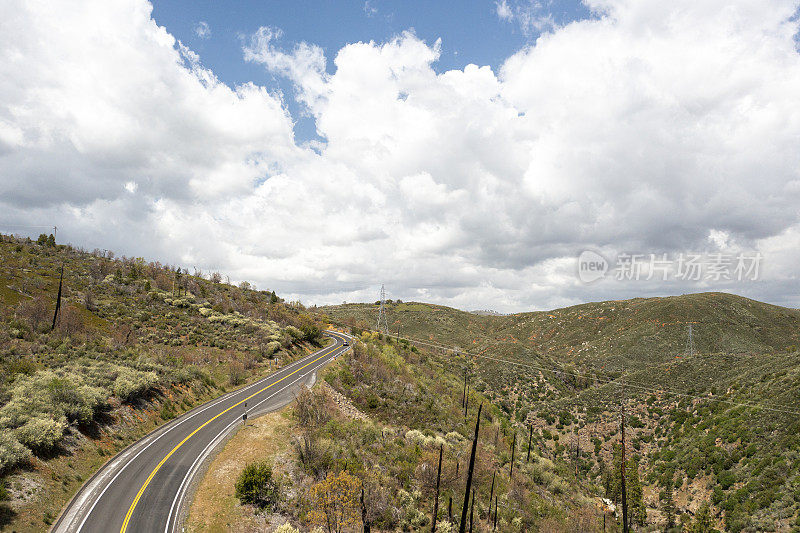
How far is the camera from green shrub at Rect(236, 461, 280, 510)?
72.3 feet

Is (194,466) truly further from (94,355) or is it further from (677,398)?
(677,398)

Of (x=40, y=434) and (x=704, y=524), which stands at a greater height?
(x=40, y=434)

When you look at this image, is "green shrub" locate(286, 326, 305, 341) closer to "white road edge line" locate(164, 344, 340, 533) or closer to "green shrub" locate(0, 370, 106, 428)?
"white road edge line" locate(164, 344, 340, 533)

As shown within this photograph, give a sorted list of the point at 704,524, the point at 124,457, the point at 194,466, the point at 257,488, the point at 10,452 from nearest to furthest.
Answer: the point at 10,452
the point at 257,488
the point at 194,466
the point at 124,457
the point at 704,524

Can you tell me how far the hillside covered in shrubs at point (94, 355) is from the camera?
21375 mm

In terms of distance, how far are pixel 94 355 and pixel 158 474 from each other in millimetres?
19483

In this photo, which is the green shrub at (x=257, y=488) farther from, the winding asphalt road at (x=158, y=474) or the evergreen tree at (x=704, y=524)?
the evergreen tree at (x=704, y=524)

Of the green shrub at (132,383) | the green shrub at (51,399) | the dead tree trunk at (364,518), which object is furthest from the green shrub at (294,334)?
the dead tree trunk at (364,518)

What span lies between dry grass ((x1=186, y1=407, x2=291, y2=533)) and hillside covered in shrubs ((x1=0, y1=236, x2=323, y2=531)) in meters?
7.62

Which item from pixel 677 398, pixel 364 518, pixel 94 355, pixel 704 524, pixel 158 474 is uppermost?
pixel 94 355

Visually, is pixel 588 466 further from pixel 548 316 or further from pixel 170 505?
pixel 548 316

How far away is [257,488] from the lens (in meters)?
22.3

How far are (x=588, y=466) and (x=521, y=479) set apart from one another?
61.8ft

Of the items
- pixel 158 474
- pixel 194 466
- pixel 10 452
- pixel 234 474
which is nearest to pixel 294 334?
pixel 194 466
